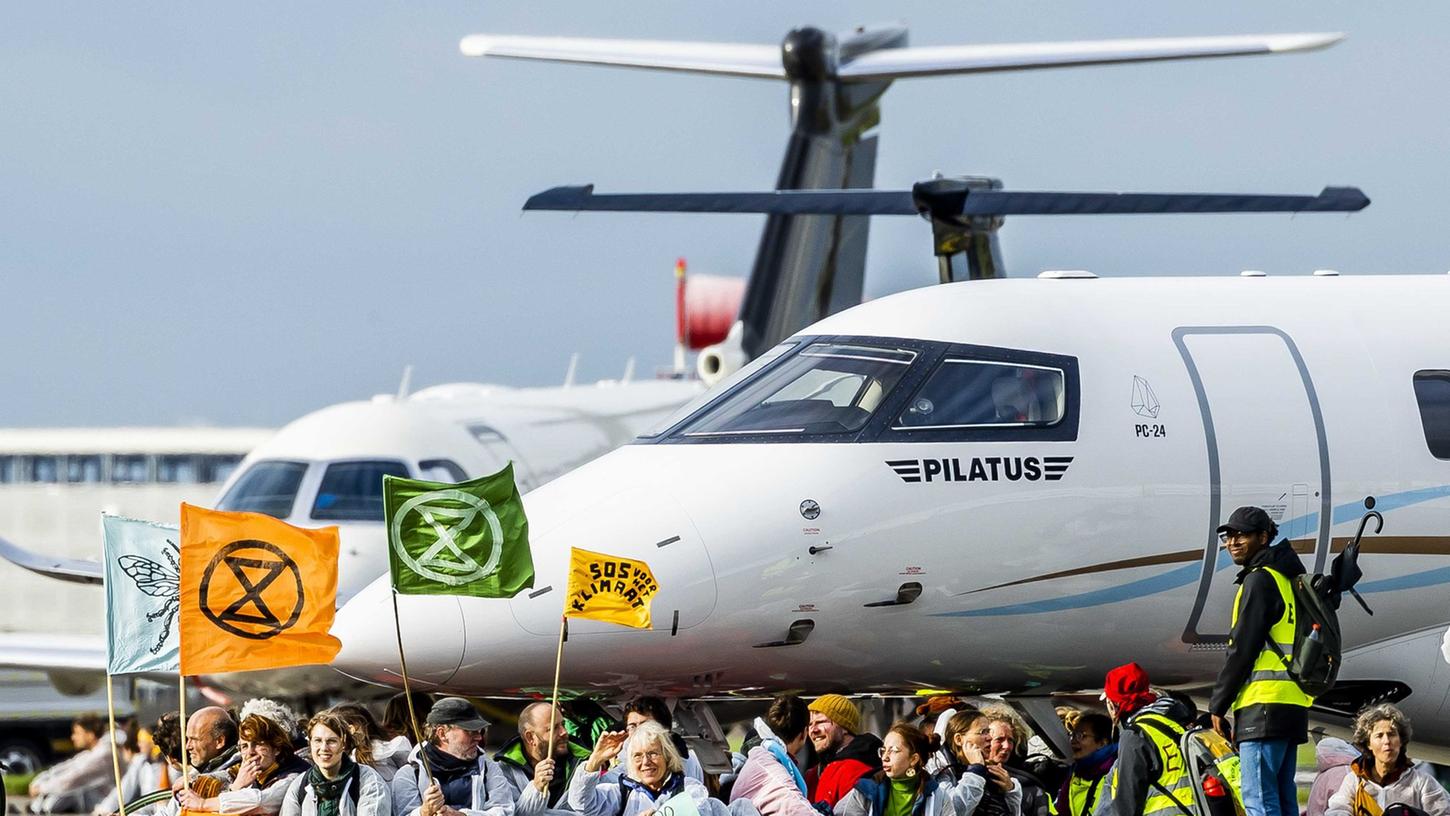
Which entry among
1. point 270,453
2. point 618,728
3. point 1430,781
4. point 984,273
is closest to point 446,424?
point 270,453

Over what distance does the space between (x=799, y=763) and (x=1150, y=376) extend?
2.62 metres

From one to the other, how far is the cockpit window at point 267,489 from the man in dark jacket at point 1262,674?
11189 millimetres

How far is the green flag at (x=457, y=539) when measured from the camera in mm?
9141

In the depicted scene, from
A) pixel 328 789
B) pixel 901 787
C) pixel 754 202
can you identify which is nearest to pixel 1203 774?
pixel 901 787

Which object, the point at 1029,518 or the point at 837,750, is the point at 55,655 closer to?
the point at 837,750

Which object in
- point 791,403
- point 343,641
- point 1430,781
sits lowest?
point 1430,781

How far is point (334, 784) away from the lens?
348 inches

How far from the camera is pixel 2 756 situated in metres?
27.3

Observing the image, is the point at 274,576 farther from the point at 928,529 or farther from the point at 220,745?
the point at 928,529

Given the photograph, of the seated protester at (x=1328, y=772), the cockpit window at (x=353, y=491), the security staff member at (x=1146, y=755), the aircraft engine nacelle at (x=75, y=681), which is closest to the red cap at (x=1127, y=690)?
the security staff member at (x=1146, y=755)

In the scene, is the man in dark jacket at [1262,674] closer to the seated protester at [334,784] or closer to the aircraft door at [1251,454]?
the aircraft door at [1251,454]

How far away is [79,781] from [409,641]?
10.1 m

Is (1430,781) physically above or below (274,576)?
below

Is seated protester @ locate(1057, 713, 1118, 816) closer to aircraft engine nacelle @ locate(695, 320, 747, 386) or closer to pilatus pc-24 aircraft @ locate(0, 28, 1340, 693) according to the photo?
pilatus pc-24 aircraft @ locate(0, 28, 1340, 693)
